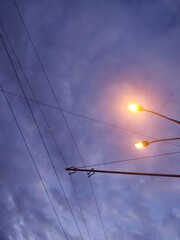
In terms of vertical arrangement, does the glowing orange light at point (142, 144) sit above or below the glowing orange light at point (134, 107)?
below

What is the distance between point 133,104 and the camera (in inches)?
392

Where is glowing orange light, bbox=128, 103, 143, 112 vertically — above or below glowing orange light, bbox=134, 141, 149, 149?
above

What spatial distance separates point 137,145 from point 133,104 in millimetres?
1693

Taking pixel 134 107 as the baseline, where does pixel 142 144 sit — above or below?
below

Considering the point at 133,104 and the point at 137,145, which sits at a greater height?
the point at 133,104

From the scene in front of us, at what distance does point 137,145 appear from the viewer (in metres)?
10.0
